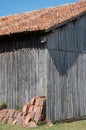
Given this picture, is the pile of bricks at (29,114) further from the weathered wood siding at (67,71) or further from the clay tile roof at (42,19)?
the clay tile roof at (42,19)

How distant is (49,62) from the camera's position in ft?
60.6

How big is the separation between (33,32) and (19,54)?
1.56 m

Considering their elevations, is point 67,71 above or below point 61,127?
above

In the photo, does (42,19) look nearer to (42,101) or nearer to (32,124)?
(42,101)

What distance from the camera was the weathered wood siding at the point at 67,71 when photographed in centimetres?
1856

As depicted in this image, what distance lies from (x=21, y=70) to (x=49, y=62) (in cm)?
163

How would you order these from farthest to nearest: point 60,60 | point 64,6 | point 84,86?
point 64,6
point 84,86
point 60,60

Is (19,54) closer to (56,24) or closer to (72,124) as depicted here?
(56,24)

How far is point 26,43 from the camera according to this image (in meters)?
19.2

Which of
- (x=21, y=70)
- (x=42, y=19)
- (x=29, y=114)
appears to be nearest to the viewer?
Answer: (x=29, y=114)

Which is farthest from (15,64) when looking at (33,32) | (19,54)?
(33,32)

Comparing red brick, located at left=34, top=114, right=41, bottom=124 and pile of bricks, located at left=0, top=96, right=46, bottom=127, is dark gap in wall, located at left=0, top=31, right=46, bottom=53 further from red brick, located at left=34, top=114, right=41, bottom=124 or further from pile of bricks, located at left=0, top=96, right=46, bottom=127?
red brick, located at left=34, top=114, right=41, bottom=124

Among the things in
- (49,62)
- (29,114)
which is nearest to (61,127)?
(29,114)

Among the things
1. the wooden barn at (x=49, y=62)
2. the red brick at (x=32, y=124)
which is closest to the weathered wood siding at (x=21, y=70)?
the wooden barn at (x=49, y=62)
